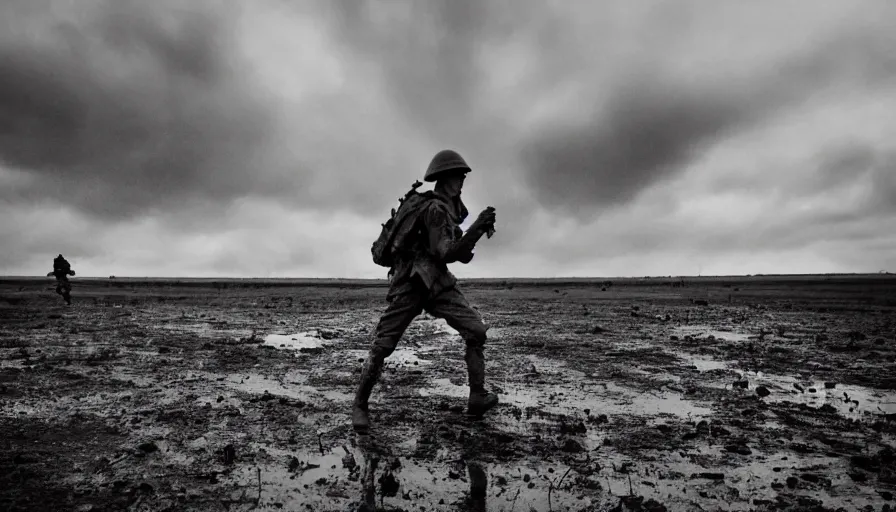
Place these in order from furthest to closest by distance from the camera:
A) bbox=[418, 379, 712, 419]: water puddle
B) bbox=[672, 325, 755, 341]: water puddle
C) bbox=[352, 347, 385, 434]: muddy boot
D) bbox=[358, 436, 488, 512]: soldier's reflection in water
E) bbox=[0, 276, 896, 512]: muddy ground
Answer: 1. bbox=[672, 325, 755, 341]: water puddle
2. bbox=[418, 379, 712, 419]: water puddle
3. bbox=[352, 347, 385, 434]: muddy boot
4. bbox=[0, 276, 896, 512]: muddy ground
5. bbox=[358, 436, 488, 512]: soldier's reflection in water

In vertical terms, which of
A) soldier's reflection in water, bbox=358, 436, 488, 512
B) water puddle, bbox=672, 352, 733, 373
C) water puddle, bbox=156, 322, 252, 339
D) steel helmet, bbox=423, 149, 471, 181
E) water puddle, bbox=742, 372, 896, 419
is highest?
steel helmet, bbox=423, 149, 471, 181

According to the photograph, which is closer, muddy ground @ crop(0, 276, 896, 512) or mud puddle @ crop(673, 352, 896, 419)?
muddy ground @ crop(0, 276, 896, 512)

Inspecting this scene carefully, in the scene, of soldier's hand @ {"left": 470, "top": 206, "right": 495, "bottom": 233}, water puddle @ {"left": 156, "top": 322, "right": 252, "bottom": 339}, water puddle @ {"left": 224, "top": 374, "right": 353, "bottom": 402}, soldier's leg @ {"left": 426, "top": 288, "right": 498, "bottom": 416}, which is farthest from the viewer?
water puddle @ {"left": 156, "top": 322, "right": 252, "bottom": 339}

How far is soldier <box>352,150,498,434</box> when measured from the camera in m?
5.09

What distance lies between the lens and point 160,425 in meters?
4.92

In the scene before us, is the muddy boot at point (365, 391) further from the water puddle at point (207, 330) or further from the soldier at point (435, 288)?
the water puddle at point (207, 330)

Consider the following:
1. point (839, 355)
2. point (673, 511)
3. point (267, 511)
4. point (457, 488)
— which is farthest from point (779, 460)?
point (839, 355)

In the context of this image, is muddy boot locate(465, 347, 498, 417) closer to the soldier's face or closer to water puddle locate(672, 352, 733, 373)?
the soldier's face

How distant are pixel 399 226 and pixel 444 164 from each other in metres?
0.85

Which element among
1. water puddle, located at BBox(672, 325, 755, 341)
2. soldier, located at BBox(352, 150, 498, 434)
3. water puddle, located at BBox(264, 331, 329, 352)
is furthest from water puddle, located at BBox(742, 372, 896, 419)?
water puddle, located at BBox(264, 331, 329, 352)

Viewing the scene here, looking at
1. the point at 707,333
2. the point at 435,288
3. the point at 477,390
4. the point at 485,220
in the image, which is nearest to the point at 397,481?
the point at 477,390

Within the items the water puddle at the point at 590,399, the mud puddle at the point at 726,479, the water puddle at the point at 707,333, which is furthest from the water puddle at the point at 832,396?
the water puddle at the point at 707,333

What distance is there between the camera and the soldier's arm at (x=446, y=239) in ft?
15.6

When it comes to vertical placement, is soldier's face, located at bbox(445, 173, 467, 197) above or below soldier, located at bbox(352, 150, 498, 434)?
above
